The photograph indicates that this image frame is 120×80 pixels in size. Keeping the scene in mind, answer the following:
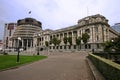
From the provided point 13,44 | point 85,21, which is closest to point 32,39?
point 13,44

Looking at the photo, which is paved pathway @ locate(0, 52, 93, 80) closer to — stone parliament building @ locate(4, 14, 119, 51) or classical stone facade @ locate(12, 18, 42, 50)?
stone parliament building @ locate(4, 14, 119, 51)

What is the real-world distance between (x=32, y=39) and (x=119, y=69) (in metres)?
136

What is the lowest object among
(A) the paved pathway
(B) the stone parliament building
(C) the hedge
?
(A) the paved pathway

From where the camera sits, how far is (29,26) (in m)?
137

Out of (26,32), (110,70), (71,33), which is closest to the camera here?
(110,70)

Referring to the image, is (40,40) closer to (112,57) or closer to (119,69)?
(112,57)

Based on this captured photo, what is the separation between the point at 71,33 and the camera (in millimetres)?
102562

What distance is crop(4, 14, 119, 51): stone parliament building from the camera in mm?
82625

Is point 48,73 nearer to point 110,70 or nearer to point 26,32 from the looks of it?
point 110,70

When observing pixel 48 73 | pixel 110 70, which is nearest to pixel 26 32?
pixel 48 73

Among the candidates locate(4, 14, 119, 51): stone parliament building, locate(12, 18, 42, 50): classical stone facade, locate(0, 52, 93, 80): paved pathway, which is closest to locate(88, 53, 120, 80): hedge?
locate(0, 52, 93, 80): paved pathway

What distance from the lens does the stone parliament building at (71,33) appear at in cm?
8262

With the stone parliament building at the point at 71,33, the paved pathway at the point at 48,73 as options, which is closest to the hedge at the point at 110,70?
the paved pathway at the point at 48,73

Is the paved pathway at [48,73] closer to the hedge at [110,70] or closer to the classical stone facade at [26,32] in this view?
the hedge at [110,70]
